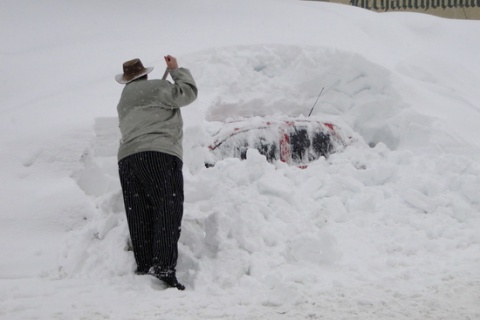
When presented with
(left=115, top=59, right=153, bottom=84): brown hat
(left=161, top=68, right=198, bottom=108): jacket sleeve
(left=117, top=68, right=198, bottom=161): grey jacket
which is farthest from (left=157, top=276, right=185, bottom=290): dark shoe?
(left=115, top=59, right=153, bottom=84): brown hat

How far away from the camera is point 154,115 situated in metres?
4.74

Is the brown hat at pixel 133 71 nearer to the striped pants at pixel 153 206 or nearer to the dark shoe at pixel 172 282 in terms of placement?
the striped pants at pixel 153 206

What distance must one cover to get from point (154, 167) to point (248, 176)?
170cm

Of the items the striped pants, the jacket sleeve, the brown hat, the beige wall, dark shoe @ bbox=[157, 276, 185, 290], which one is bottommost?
dark shoe @ bbox=[157, 276, 185, 290]

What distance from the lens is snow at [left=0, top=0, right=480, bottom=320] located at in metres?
4.46

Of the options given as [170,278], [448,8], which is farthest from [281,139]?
[448,8]

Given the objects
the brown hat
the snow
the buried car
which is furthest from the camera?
the buried car

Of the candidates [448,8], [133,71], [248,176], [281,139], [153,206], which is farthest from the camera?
[448,8]

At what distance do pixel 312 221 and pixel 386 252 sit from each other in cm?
68

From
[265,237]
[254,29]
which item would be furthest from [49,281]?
[254,29]

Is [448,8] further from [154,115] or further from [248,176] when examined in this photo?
[154,115]

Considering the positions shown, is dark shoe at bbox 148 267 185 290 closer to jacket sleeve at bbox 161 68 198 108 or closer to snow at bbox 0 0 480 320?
snow at bbox 0 0 480 320

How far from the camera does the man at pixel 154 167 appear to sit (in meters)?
4.59

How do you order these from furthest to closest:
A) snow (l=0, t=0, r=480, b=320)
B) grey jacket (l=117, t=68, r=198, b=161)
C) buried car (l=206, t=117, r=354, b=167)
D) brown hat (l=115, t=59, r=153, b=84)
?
buried car (l=206, t=117, r=354, b=167)
brown hat (l=115, t=59, r=153, b=84)
grey jacket (l=117, t=68, r=198, b=161)
snow (l=0, t=0, r=480, b=320)
